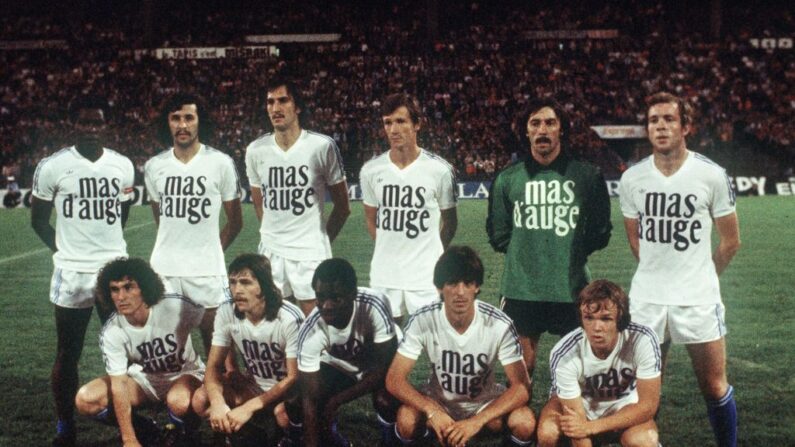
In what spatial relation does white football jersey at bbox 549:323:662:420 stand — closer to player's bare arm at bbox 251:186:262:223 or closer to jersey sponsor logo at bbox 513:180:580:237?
jersey sponsor logo at bbox 513:180:580:237

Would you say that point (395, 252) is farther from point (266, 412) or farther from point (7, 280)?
point (7, 280)

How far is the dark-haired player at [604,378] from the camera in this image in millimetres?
4047

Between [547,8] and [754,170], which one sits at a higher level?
[547,8]

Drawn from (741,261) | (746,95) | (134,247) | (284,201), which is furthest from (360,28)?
(284,201)

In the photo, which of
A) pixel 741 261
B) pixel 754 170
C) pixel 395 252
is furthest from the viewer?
pixel 754 170

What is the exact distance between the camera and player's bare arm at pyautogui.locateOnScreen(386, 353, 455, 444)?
13.7 ft

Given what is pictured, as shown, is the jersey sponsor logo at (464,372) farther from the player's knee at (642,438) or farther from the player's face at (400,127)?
the player's face at (400,127)

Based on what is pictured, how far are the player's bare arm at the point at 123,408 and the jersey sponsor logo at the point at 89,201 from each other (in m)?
0.97

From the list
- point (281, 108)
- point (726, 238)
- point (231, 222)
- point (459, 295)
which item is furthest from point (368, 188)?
point (726, 238)

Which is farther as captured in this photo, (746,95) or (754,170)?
(746,95)

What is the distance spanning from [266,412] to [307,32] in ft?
98.5

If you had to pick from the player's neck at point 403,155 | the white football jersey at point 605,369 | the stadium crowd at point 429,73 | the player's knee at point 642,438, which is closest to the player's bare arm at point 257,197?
the player's neck at point 403,155

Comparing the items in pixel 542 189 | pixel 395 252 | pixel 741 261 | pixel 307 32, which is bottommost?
pixel 741 261

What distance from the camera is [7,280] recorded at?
1116cm
